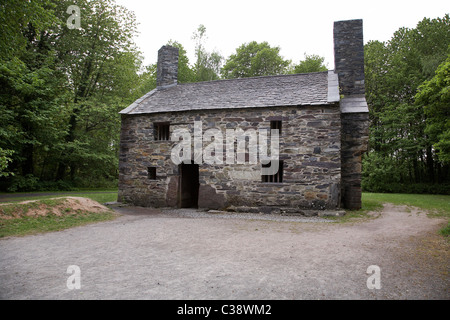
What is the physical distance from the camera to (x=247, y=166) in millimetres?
10656

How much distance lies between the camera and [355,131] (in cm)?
1090

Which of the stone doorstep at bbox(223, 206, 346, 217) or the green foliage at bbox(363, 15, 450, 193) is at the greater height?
the green foliage at bbox(363, 15, 450, 193)

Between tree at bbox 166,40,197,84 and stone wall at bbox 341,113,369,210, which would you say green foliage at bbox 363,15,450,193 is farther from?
tree at bbox 166,40,197,84

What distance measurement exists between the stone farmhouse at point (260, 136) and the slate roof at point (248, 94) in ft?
0.16

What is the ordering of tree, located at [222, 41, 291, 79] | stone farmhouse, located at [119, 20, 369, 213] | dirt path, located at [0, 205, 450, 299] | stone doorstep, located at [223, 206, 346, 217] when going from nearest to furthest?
dirt path, located at [0, 205, 450, 299] → stone doorstep, located at [223, 206, 346, 217] → stone farmhouse, located at [119, 20, 369, 213] → tree, located at [222, 41, 291, 79]

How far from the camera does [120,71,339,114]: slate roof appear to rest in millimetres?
10688

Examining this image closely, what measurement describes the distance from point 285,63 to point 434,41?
12928mm

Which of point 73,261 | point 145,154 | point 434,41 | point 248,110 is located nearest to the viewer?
point 73,261

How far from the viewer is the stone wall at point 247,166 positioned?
32.3ft

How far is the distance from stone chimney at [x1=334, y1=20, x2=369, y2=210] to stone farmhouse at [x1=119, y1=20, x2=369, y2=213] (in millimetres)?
39
